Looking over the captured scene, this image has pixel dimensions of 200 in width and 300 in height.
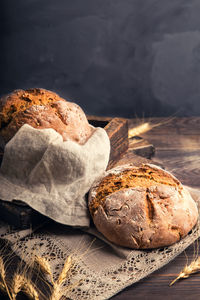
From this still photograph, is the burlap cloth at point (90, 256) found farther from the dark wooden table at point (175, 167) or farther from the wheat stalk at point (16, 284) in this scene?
the wheat stalk at point (16, 284)

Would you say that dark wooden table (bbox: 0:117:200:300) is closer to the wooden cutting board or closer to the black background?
the wooden cutting board

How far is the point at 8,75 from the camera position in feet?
13.6

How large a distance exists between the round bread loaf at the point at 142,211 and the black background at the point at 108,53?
2404 millimetres

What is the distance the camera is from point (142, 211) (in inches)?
72.5

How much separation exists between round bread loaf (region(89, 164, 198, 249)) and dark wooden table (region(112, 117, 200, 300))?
5.7 inches

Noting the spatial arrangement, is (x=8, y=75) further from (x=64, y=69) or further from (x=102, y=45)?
(x=102, y=45)

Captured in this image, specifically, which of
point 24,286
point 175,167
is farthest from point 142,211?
point 175,167

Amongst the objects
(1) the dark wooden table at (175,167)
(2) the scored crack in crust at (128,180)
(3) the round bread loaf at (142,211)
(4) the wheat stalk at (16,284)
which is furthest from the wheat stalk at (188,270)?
(4) the wheat stalk at (16,284)

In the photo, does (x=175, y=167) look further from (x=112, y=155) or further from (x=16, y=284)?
(x=16, y=284)

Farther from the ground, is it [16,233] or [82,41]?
[82,41]

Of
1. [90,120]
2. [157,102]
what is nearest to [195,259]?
[90,120]

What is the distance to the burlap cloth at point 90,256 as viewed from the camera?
1684 mm

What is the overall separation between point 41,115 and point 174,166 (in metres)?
1.26

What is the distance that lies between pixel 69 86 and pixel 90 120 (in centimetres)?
155
